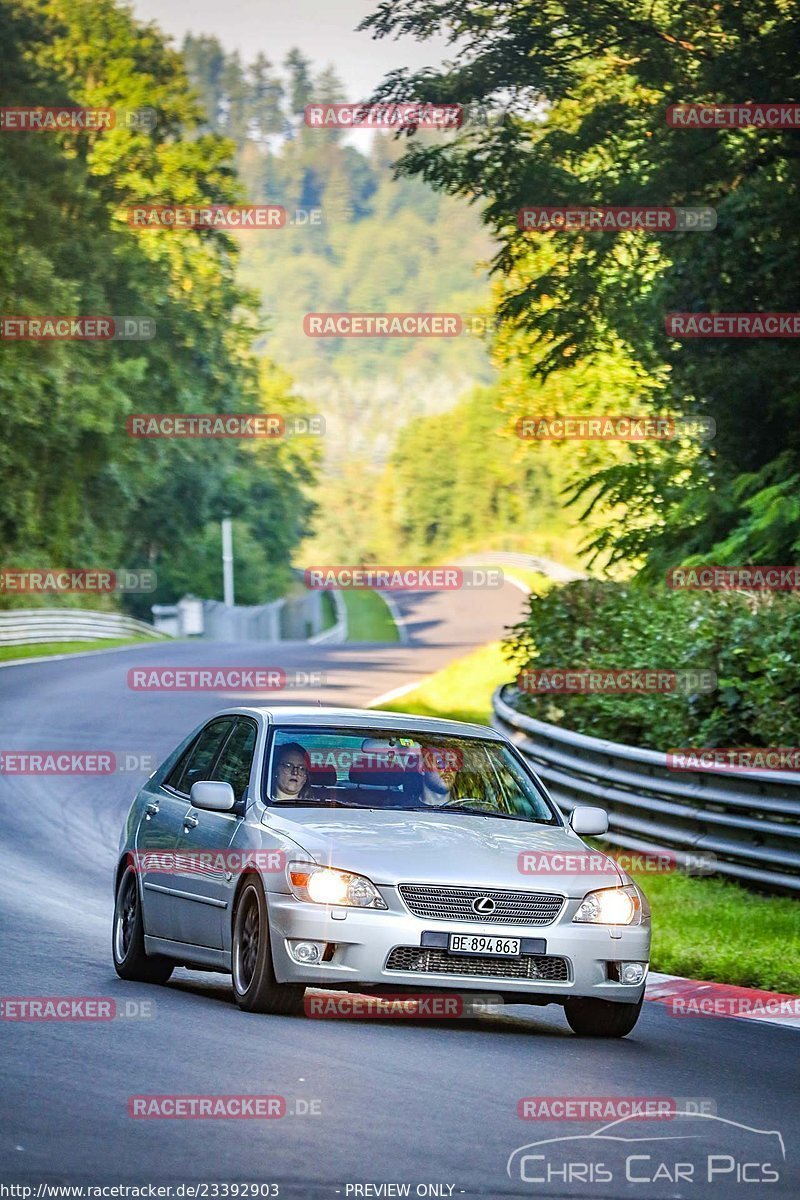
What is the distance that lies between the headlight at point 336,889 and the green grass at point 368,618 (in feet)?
263

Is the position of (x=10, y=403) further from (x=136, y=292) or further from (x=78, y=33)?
(x=78, y=33)

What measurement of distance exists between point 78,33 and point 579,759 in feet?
224

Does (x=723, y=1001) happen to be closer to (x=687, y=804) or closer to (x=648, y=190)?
(x=687, y=804)

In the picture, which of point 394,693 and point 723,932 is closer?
point 723,932

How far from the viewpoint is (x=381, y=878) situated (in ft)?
31.3

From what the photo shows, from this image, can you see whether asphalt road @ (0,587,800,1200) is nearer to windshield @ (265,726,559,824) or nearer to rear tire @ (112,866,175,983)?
rear tire @ (112,866,175,983)

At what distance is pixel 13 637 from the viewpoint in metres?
52.2

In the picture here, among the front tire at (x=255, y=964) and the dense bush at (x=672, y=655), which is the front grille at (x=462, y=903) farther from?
the dense bush at (x=672, y=655)

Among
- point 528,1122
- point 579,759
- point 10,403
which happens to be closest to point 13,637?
point 10,403

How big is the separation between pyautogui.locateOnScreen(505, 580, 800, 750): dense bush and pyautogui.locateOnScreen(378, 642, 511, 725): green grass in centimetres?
1033

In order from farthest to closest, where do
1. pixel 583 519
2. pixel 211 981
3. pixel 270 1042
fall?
pixel 583 519 → pixel 211 981 → pixel 270 1042

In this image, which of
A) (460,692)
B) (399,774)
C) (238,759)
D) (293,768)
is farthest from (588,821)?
(460,692)

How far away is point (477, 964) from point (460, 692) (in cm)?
2873

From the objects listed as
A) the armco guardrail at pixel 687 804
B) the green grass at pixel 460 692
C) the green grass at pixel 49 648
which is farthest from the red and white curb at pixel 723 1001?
the green grass at pixel 49 648
